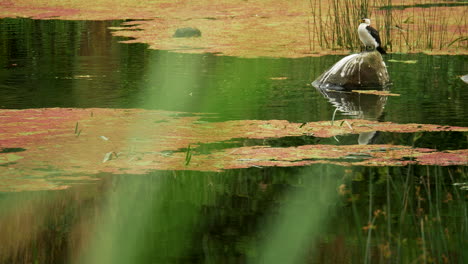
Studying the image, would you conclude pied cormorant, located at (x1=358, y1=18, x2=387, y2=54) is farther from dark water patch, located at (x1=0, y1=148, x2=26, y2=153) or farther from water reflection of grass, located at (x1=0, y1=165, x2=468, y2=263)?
dark water patch, located at (x1=0, y1=148, x2=26, y2=153)

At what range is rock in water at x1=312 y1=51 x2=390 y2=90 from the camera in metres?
9.14

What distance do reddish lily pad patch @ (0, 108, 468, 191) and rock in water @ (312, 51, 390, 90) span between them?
2208 mm

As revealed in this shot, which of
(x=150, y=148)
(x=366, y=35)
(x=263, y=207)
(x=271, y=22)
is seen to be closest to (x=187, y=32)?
(x=271, y=22)

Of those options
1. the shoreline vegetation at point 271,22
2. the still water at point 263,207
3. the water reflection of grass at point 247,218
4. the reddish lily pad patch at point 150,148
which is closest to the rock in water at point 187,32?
the shoreline vegetation at point 271,22

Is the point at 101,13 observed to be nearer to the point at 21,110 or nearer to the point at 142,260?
the point at 21,110

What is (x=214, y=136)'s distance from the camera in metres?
6.36

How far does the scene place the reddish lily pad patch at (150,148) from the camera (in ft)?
17.6

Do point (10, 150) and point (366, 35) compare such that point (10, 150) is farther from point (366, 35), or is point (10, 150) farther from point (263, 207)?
point (366, 35)

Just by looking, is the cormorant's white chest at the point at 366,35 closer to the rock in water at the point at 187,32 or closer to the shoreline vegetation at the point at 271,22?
the shoreline vegetation at the point at 271,22

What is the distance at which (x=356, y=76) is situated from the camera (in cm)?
917

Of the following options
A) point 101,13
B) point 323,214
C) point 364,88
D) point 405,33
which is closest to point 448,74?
point 364,88

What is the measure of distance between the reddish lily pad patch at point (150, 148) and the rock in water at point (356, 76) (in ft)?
7.24

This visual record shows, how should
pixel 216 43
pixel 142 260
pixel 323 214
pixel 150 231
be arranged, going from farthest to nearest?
1. pixel 216 43
2. pixel 323 214
3. pixel 150 231
4. pixel 142 260

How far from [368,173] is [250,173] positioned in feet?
2.15
